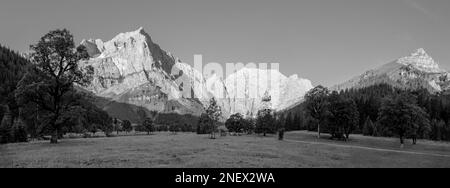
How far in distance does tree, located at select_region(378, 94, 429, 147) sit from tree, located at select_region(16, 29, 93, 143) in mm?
62889

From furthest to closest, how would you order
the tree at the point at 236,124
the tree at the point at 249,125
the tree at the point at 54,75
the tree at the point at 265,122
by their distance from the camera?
the tree at the point at 236,124 < the tree at the point at 249,125 < the tree at the point at 265,122 < the tree at the point at 54,75

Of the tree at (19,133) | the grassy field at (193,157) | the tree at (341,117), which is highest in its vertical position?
the tree at (341,117)

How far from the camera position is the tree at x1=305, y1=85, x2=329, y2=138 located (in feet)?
338

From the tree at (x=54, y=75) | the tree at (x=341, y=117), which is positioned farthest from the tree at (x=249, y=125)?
the tree at (x=54, y=75)

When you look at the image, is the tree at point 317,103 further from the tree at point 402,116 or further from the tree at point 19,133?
the tree at point 19,133

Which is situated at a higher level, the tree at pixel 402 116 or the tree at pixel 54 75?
the tree at pixel 54 75

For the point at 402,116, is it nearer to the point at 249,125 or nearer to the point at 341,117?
the point at 341,117

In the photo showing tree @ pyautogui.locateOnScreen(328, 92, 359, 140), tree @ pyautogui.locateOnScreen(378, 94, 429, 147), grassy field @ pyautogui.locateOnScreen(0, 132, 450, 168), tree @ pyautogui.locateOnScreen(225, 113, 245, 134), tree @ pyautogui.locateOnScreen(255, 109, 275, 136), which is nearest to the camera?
grassy field @ pyautogui.locateOnScreen(0, 132, 450, 168)

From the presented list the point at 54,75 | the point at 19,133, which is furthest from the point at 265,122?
the point at 54,75

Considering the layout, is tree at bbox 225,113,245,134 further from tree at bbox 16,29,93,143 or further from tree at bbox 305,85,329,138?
tree at bbox 16,29,93,143

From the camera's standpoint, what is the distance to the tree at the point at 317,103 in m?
103

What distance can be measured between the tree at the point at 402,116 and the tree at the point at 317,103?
29189 mm

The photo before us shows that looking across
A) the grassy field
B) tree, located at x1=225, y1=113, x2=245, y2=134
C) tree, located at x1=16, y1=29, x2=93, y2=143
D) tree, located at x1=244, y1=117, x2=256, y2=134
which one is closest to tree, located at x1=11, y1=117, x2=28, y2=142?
tree, located at x1=16, y1=29, x2=93, y2=143
